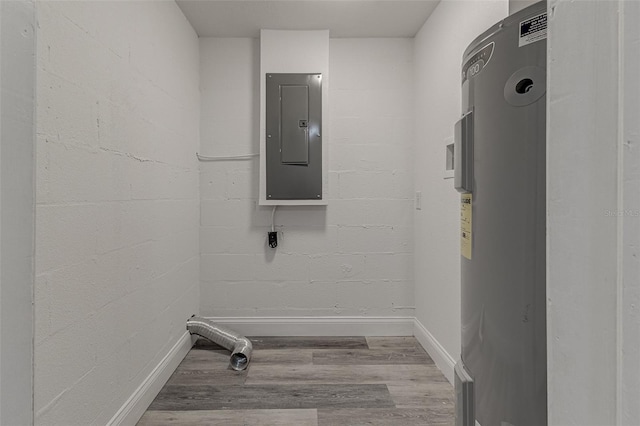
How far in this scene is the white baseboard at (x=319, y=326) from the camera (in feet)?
9.96

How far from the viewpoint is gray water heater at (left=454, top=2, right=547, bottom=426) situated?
820 millimetres

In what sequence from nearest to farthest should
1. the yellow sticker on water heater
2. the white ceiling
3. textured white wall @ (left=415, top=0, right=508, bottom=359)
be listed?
the yellow sticker on water heater
textured white wall @ (left=415, top=0, right=508, bottom=359)
the white ceiling

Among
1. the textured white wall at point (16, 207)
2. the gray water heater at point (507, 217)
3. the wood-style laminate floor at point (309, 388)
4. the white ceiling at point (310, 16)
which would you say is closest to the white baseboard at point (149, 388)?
the wood-style laminate floor at point (309, 388)

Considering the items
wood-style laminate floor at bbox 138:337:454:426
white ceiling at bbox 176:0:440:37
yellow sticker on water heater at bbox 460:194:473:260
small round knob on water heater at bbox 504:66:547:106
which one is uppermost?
white ceiling at bbox 176:0:440:37

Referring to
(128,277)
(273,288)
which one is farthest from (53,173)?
(273,288)

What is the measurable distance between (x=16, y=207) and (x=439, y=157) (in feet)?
7.75

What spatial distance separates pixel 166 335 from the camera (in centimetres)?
232

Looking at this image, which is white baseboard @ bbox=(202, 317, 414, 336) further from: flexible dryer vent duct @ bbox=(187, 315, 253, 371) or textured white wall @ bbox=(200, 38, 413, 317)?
flexible dryer vent duct @ bbox=(187, 315, 253, 371)

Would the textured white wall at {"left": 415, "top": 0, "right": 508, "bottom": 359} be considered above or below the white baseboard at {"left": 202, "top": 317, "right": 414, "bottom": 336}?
above
